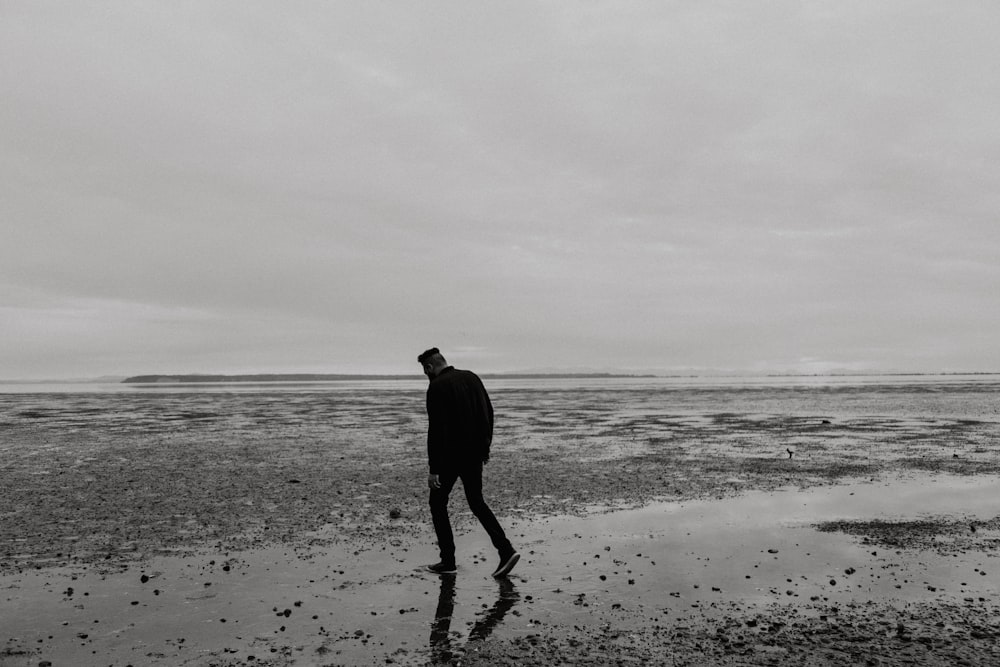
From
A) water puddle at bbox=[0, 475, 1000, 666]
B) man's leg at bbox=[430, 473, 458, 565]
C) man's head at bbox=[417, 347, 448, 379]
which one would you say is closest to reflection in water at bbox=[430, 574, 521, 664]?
water puddle at bbox=[0, 475, 1000, 666]

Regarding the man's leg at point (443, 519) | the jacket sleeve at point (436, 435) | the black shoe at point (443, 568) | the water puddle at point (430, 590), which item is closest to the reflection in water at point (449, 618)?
the water puddle at point (430, 590)

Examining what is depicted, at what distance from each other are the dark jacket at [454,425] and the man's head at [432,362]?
20 centimetres

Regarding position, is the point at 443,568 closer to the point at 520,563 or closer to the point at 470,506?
the point at 470,506

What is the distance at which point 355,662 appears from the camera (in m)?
5.69

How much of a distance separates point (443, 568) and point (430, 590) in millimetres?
766

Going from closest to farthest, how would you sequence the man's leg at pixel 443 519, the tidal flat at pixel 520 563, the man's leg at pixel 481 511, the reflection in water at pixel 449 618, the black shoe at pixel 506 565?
the reflection in water at pixel 449 618 → the tidal flat at pixel 520 563 → the black shoe at pixel 506 565 → the man's leg at pixel 481 511 → the man's leg at pixel 443 519

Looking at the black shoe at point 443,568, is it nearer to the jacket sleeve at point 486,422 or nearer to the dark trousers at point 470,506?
the dark trousers at point 470,506

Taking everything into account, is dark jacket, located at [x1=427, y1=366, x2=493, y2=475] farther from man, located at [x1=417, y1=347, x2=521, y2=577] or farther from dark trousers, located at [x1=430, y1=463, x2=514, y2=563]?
dark trousers, located at [x1=430, y1=463, x2=514, y2=563]

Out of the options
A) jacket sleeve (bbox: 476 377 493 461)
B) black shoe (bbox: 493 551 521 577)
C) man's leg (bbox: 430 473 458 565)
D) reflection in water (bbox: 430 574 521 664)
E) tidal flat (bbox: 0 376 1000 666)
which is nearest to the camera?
reflection in water (bbox: 430 574 521 664)

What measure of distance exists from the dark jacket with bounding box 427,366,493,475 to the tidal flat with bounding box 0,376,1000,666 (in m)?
1.33

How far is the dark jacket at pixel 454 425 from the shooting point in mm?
8492

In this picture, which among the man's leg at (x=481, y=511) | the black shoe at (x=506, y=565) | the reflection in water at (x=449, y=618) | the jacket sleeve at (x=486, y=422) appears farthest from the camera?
the jacket sleeve at (x=486, y=422)

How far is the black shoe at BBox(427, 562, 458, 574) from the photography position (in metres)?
8.34

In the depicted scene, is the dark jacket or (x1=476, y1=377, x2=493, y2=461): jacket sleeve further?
(x1=476, y1=377, x2=493, y2=461): jacket sleeve
